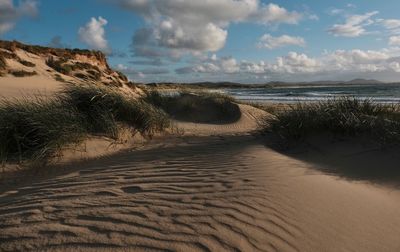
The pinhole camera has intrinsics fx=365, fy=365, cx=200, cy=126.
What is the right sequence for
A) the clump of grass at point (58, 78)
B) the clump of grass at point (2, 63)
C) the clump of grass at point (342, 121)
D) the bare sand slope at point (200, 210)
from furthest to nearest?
the clump of grass at point (58, 78), the clump of grass at point (2, 63), the clump of grass at point (342, 121), the bare sand slope at point (200, 210)

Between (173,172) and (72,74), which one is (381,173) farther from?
(72,74)

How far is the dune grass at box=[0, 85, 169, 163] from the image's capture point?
615cm

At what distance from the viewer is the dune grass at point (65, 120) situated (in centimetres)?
615

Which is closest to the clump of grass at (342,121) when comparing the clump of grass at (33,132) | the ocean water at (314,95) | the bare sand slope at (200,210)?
the bare sand slope at (200,210)

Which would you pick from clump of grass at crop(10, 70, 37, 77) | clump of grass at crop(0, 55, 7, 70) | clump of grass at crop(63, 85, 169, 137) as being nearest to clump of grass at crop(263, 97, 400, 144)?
clump of grass at crop(63, 85, 169, 137)

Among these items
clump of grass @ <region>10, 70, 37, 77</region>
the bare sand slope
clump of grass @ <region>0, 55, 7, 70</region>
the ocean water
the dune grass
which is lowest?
the bare sand slope

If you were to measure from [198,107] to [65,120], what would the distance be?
7557 millimetres

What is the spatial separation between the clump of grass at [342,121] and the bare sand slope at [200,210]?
66.5 inches

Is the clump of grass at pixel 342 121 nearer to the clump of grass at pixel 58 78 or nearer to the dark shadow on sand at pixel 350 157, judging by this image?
the dark shadow on sand at pixel 350 157

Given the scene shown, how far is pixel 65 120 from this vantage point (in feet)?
21.7

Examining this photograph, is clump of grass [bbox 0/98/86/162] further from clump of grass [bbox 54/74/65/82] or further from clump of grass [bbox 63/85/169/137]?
clump of grass [bbox 54/74/65/82]

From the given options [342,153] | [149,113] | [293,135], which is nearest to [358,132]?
[342,153]

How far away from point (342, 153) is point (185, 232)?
13.3 ft

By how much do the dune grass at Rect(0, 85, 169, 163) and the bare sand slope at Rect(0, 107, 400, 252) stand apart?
3.04 ft
